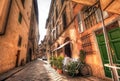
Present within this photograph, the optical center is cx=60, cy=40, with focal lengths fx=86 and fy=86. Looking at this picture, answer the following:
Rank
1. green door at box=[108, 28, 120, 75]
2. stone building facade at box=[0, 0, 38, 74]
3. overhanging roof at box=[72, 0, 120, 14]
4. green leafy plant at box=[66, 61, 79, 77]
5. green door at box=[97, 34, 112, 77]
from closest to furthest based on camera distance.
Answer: overhanging roof at box=[72, 0, 120, 14] < green door at box=[108, 28, 120, 75] < green door at box=[97, 34, 112, 77] < green leafy plant at box=[66, 61, 79, 77] < stone building facade at box=[0, 0, 38, 74]

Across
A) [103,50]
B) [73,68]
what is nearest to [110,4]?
[103,50]

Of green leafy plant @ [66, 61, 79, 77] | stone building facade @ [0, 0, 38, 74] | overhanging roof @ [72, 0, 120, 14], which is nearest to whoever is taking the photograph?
overhanging roof @ [72, 0, 120, 14]

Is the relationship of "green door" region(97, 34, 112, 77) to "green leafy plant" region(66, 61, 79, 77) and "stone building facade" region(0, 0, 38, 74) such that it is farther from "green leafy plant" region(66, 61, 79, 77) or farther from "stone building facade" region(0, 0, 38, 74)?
"stone building facade" region(0, 0, 38, 74)

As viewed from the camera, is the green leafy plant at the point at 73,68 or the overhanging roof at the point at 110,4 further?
the green leafy plant at the point at 73,68

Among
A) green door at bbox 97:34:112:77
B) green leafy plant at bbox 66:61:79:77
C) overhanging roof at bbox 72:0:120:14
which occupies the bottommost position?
green leafy plant at bbox 66:61:79:77

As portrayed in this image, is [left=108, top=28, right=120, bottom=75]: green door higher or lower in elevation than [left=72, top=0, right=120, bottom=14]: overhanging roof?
lower

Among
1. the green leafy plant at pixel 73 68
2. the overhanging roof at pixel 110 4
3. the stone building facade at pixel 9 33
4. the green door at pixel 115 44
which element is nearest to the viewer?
the overhanging roof at pixel 110 4

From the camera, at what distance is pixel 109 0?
2246mm

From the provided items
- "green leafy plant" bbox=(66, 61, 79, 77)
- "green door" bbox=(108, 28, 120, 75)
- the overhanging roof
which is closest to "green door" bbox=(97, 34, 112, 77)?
"green door" bbox=(108, 28, 120, 75)

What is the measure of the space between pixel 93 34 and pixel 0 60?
720cm

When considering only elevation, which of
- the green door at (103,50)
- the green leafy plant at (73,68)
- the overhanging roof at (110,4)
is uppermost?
the overhanging roof at (110,4)

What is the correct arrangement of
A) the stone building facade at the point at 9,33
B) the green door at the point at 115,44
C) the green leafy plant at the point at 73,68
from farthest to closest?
the stone building facade at the point at 9,33 < the green leafy plant at the point at 73,68 < the green door at the point at 115,44

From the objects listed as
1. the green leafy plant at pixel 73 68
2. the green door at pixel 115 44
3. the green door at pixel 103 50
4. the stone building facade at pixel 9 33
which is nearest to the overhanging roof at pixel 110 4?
the green door at pixel 115 44

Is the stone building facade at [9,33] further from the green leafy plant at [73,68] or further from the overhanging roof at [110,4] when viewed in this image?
the green leafy plant at [73,68]
